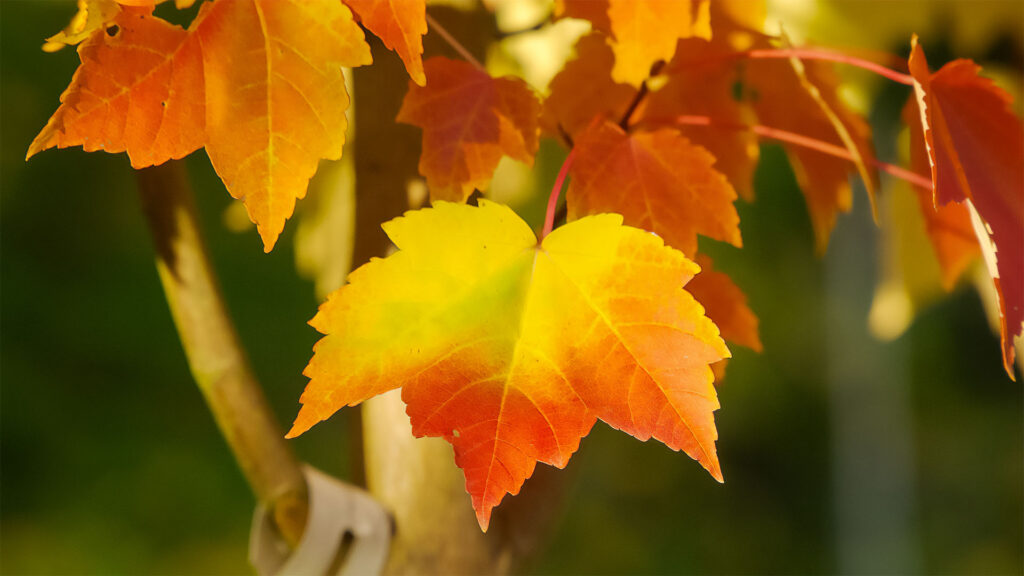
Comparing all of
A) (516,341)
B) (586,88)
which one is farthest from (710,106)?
(516,341)

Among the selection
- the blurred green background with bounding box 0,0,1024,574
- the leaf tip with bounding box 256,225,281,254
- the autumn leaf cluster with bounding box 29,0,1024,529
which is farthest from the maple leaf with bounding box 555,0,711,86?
the blurred green background with bounding box 0,0,1024,574

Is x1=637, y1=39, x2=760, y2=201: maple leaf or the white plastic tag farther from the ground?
x1=637, y1=39, x2=760, y2=201: maple leaf

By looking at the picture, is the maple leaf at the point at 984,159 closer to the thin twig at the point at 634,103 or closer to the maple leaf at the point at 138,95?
the thin twig at the point at 634,103

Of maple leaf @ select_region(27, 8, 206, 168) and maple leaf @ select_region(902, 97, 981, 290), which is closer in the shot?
maple leaf @ select_region(27, 8, 206, 168)

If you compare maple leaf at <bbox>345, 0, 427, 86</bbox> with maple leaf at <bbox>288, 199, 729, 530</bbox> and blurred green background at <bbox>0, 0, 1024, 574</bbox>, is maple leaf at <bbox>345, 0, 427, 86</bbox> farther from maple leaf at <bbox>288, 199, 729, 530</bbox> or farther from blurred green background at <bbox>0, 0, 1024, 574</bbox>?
blurred green background at <bbox>0, 0, 1024, 574</bbox>

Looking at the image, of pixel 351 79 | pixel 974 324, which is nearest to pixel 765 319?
pixel 974 324

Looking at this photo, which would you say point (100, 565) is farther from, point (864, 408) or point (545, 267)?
point (864, 408)

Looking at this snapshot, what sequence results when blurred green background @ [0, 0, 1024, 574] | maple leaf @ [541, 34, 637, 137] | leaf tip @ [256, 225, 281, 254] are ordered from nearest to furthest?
leaf tip @ [256, 225, 281, 254] < maple leaf @ [541, 34, 637, 137] < blurred green background @ [0, 0, 1024, 574]
